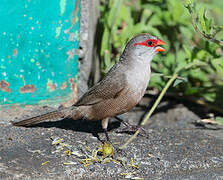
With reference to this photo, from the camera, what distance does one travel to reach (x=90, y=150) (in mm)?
3799

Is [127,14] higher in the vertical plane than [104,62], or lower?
higher

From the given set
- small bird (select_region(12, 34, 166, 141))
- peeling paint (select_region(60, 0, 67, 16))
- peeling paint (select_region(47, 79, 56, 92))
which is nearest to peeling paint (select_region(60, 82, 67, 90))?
peeling paint (select_region(47, 79, 56, 92))

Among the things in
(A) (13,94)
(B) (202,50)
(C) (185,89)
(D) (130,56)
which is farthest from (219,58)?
(A) (13,94)

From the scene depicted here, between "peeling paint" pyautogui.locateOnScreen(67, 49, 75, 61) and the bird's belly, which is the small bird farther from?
"peeling paint" pyautogui.locateOnScreen(67, 49, 75, 61)

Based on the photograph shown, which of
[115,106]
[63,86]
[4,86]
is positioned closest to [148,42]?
[115,106]

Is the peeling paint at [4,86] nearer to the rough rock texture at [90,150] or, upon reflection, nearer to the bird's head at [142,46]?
the rough rock texture at [90,150]

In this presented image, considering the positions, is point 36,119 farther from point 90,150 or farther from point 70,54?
point 70,54

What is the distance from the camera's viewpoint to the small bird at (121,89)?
397 centimetres

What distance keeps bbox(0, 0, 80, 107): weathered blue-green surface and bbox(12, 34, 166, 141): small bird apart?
472mm

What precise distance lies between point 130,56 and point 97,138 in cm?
93

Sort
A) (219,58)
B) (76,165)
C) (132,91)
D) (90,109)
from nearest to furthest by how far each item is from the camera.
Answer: (76,165), (132,91), (90,109), (219,58)

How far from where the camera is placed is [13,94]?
4.41 meters

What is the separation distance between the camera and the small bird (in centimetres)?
397

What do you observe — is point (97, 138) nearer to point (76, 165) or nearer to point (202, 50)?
point (76, 165)
